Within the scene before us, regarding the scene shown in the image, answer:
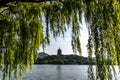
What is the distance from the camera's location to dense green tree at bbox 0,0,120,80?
605cm

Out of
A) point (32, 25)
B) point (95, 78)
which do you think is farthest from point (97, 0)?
point (32, 25)

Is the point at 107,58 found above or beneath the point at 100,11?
beneath

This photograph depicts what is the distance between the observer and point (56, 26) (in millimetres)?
8617

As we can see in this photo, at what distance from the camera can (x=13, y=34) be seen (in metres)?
9.06

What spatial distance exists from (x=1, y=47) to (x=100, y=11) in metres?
3.96

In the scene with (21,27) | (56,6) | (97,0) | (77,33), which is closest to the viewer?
(97,0)

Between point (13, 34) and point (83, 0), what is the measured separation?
3163mm

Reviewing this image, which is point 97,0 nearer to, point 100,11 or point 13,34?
point 100,11

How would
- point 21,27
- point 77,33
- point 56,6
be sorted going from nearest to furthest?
point 77,33 → point 56,6 → point 21,27

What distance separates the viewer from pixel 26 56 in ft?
30.5

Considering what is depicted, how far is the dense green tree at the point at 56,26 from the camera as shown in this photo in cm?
605

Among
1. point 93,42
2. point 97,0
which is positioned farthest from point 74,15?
point 93,42

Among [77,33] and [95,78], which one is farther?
[77,33]

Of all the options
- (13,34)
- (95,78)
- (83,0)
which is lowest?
(95,78)
